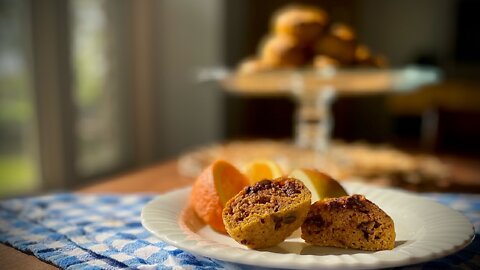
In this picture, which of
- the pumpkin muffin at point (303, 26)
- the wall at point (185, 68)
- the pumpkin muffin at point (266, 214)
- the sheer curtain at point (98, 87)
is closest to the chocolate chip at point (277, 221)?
the pumpkin muffin at point (266, 214)

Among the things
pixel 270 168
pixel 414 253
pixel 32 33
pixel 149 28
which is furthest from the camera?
pixel 149 28

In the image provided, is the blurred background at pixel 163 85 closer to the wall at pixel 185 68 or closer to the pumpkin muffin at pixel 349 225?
the wall at pixel 185 68

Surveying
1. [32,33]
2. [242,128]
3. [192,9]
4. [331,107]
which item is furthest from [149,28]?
[331,107]

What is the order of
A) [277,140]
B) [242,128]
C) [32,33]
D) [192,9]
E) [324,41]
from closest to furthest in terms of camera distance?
[324,41], [277,140], [32,33], [192,9], [242,128]

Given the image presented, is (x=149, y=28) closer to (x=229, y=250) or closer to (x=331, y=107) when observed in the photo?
(x=331, y=107)

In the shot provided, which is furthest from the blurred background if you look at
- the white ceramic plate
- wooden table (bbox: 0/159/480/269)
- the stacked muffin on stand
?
the white ceramic plate

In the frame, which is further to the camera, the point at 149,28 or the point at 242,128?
the point at 242,128

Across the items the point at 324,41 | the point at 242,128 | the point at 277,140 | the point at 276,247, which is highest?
the point at 324,41
